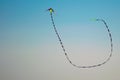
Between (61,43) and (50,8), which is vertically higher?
(50,8)

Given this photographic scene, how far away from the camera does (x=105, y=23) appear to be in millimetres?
9945

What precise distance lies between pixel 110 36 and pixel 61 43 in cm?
215

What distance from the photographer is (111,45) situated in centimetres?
1023

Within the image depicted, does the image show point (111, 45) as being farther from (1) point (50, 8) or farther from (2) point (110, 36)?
(1) point (50, 8)

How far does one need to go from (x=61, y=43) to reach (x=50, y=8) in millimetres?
1727

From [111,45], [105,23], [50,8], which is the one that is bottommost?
[111,45]

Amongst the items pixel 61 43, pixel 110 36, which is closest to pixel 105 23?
pixel 110 36

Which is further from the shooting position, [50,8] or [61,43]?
[61,43]

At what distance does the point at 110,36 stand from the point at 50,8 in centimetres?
285

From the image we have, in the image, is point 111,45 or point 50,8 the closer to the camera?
point 50,8

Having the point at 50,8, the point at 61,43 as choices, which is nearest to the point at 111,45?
the point at 61,43

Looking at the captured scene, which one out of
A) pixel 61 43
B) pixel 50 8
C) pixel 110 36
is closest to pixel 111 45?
pixel 110 36

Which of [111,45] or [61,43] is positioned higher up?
[61,43]

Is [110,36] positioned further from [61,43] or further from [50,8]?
[50,8]
